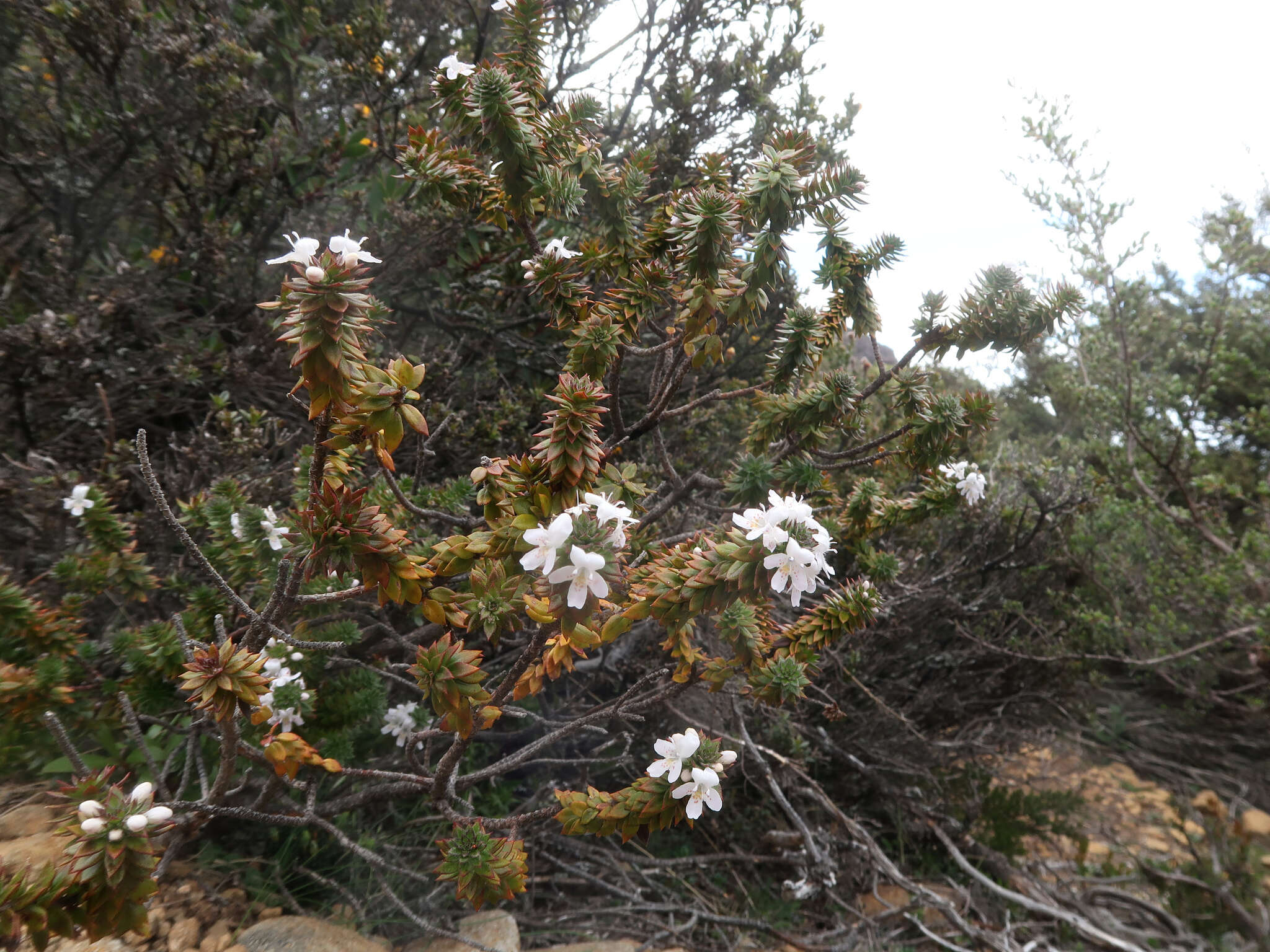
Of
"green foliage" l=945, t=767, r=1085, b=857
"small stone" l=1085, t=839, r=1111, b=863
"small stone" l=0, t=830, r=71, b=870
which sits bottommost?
"small stone" l=1085, t=839, r=1111, b=863

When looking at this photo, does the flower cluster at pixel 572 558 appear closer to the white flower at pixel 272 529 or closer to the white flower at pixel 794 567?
the white flower at pixel 794 567

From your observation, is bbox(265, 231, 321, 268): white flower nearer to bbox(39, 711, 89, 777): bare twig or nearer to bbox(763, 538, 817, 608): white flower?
bbox(763, 538, 817, 608): white flower

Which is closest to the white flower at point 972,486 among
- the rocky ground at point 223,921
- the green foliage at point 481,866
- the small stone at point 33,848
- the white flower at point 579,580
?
the white flower at point 579,580

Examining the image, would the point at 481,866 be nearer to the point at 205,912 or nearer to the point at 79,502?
the point at 205,912

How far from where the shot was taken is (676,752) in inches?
70.2

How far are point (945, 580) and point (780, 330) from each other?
2.53 metres

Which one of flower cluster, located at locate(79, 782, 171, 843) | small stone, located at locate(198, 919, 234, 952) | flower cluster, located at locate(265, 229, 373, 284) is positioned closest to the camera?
flower cluster, located at locate(265, 229, 373, 284)

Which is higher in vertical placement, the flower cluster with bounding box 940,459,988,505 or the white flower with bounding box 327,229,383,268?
the flower cluster with bounding box 940,459,988,505

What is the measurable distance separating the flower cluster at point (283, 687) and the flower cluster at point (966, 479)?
94.0 inches

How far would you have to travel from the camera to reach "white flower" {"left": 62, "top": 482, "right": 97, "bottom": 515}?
233cm

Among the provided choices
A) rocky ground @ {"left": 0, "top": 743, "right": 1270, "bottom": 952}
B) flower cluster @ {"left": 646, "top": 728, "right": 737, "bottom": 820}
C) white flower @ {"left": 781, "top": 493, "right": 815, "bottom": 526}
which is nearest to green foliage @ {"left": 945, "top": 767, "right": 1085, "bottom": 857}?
rocky ground @ {"left": 0, "top": 743, "right": 1270, "bottom": 952}

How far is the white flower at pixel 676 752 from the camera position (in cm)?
174

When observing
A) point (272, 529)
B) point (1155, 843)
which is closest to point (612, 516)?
point (272, 529)

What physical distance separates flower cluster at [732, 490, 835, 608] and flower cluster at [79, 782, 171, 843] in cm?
136
